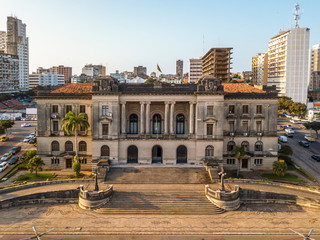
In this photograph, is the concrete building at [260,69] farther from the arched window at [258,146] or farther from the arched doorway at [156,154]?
the arched doorway at [156,154]

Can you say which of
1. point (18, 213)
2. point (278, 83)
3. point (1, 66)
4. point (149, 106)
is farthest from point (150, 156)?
point (1, 66)

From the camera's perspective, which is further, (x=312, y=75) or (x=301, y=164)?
(x=312, y=75)

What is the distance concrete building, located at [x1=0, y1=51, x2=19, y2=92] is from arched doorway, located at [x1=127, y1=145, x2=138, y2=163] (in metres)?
143

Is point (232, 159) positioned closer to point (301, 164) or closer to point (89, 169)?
point (301, 164)

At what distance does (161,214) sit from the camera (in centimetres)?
3278

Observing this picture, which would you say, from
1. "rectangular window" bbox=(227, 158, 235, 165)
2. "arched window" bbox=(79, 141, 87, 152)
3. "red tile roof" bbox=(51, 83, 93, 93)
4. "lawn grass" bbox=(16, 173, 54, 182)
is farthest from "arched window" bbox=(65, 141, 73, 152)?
"rectangular window" bbox=(227, 158, 235, 165)

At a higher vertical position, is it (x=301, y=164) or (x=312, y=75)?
(x=312, y=75)

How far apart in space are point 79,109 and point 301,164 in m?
48.4

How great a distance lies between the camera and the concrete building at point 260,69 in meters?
144

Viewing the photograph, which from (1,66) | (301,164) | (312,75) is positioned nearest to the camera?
(301,164)

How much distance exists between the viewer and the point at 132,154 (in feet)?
158

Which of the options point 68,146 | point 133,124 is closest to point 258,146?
point 133,124

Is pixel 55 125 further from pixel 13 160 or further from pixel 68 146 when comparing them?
pixel 13 160

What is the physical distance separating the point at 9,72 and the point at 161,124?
148675 millimetres
